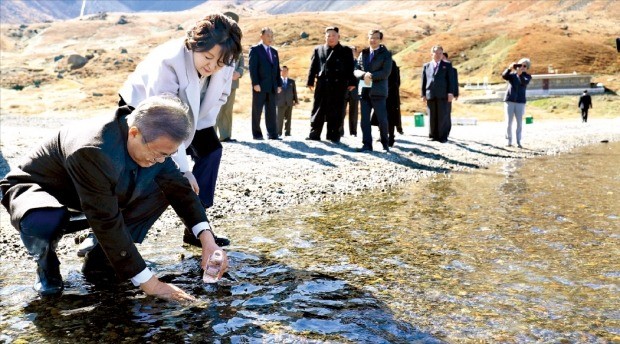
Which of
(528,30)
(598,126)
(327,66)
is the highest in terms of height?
(528,30)

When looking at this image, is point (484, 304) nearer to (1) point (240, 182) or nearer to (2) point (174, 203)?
(2) point (174, 203)

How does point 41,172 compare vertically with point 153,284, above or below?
above

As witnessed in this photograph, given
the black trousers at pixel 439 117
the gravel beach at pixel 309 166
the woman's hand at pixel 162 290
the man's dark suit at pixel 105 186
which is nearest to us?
the man's dark suit at pixel 105 186

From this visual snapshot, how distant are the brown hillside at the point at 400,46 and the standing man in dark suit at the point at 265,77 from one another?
1.72 m

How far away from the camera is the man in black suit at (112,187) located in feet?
10.7

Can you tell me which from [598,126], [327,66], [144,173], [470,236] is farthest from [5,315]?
[598,126]

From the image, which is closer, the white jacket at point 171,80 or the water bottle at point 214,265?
the water bottle at point 214,265

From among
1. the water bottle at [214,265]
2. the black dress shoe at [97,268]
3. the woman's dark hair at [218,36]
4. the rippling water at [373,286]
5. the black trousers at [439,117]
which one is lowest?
the rippling water at [373,286]

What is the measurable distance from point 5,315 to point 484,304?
277 centimetres

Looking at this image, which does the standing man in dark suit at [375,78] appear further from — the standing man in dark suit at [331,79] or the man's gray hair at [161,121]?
the man's gray hair at [161,121]

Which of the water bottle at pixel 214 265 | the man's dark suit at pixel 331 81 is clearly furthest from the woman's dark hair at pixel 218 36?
the man's dark suit at pixel 331 81

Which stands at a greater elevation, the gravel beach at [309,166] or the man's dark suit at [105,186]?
the man's dark suit at [105,186]

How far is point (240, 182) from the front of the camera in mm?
8414

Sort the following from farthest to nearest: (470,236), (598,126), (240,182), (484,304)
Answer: (598,126) < (240,182) < (470,236) < (484,304)
